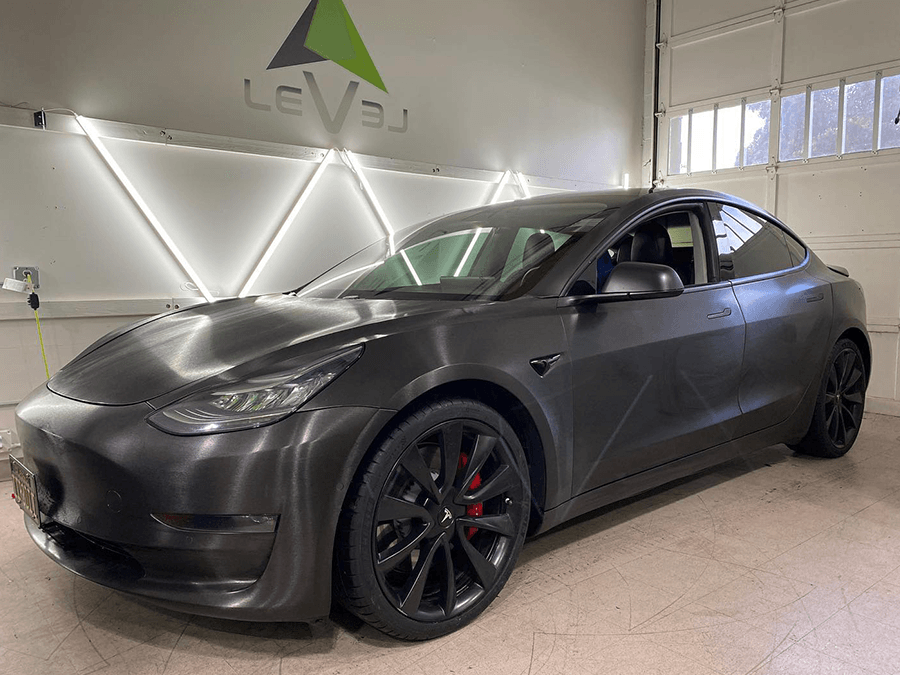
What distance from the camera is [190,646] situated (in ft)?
5.83

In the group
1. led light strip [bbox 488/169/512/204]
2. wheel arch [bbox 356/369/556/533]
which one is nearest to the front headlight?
wheel arch [bbox 356/369/556/533]

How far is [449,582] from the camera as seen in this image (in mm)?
1784

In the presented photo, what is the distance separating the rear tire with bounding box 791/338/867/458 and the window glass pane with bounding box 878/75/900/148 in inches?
91.2

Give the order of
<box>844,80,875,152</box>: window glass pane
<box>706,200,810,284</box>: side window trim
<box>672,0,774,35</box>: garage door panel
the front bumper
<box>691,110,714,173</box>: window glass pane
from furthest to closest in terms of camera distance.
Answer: <box>691,110,714,173</box>: window glass pane, <box>672,0,774,35</box>: garage door panel, <box>844,80,875,152</box>: window glass pane, <box>706,200,810,284</box>: side window trim, the front bumper

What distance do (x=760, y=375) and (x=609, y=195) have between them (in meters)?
0.94

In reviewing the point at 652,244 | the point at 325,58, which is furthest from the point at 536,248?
the point at 325,58

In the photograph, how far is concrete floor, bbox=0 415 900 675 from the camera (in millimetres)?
1693

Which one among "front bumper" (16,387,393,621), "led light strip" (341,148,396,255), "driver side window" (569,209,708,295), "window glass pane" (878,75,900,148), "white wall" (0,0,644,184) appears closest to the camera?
"front bumper" (16,387,393,621)

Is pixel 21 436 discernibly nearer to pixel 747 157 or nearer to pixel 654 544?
pixel 654 544

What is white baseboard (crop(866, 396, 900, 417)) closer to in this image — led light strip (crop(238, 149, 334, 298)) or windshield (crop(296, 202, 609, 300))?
windshield (crop(296, 202, 609, 300))

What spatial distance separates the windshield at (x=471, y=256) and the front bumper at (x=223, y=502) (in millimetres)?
701

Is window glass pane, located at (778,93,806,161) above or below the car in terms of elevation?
above

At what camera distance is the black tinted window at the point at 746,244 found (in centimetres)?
266

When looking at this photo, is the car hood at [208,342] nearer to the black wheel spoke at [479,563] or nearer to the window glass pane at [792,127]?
the black wheel spoke at [479,563]
